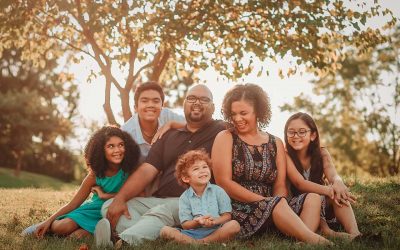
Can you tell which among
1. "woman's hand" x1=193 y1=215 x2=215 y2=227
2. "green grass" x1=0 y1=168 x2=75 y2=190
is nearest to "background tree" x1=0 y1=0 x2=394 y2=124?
"woman's hand" x1=193 y1=215 x2=215 y2=227

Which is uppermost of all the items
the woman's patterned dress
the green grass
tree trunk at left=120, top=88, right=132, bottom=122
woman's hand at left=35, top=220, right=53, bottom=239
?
tree trunk at left=120, top=88, right=132, bottom=122

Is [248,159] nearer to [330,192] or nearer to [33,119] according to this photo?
[330,192]

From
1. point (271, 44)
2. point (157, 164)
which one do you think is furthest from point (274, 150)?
point (271, 44)

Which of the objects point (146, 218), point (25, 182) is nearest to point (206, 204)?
point (146, 218)

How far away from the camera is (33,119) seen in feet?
102

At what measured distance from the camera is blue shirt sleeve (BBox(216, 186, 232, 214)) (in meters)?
5.72

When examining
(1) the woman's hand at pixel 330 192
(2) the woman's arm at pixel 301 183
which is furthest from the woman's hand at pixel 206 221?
(1) the woman's hand at pixel 330 192

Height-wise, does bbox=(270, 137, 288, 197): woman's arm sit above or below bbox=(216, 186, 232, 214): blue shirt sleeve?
above

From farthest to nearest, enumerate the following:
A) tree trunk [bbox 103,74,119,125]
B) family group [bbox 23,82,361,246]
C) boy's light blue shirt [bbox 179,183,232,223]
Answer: tree trunk [bbox 103,74,119,125]
boy's light blue shirt [bbox 179,183,232,223]
family group [bbox 23,82,361,246]

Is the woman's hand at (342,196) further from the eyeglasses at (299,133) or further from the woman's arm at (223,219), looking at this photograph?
the woman's arm at (223,219)

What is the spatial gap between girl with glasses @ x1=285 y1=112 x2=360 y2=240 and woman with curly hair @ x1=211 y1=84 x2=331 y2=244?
0.79ft

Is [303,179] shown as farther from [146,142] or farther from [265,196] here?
[146,142]

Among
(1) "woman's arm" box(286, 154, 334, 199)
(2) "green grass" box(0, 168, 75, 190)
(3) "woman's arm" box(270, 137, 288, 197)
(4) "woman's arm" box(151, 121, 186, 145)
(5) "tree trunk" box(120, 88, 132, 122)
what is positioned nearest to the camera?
(1) "woman's arm" box(286, 154, 334, 199)

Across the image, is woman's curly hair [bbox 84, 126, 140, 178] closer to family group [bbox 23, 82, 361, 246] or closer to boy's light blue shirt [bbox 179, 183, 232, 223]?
family group [bbox 23, 82, 361, 246]
